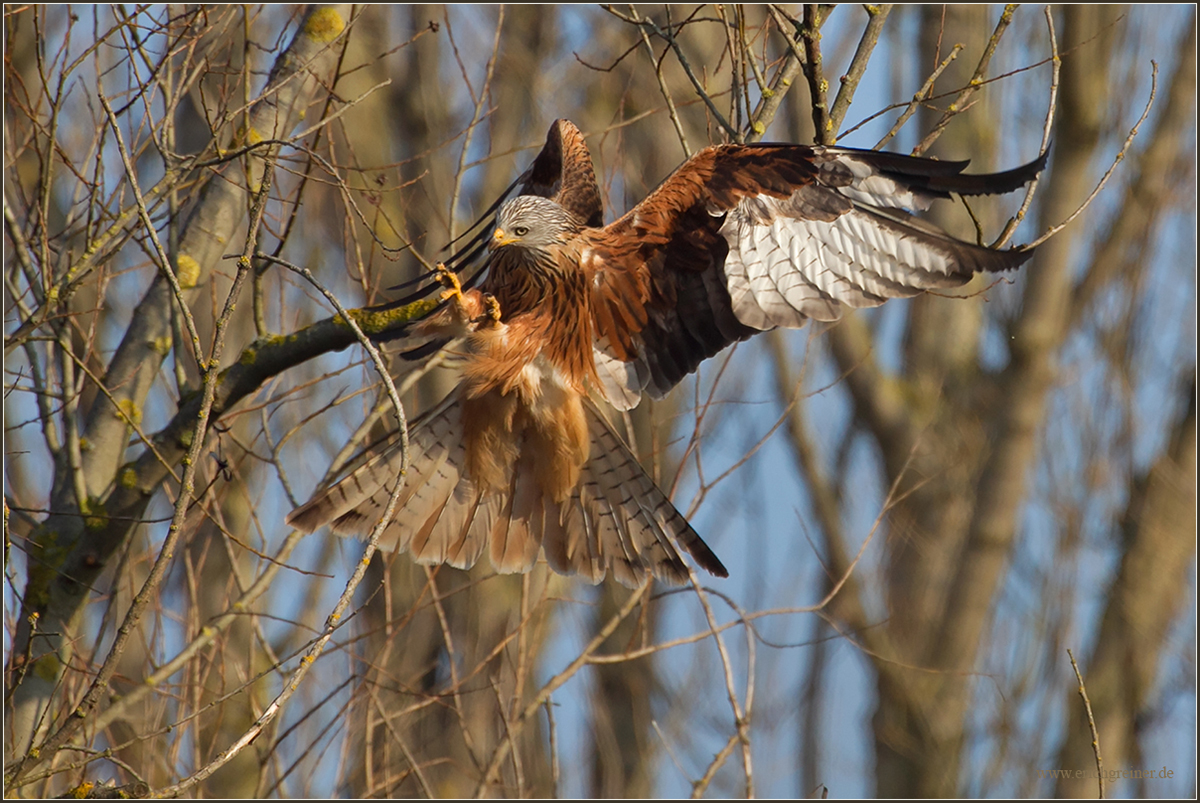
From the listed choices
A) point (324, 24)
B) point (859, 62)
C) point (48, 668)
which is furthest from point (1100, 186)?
point (48, 668)

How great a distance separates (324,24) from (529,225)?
1.09m

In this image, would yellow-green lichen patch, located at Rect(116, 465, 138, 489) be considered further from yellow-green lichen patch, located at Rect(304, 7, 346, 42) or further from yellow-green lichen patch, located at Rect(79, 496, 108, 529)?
yellow-green lichen patch, located at Rect(304, 7, 346, 42)

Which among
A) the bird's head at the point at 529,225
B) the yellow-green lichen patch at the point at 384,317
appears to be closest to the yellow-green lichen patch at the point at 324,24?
the bird's head at the point at 529,225

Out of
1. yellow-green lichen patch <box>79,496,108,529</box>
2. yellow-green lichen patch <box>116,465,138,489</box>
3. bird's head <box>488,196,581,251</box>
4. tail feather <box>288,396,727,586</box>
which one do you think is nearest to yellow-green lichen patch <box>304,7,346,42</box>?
bird's head <box>488,196,581,251</box>

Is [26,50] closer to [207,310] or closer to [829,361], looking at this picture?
[207,310]

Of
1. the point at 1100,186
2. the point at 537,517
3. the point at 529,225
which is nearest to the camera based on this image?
the point at 1100,186

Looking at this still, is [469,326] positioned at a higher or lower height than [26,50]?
lower

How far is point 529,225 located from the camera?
4.52 m

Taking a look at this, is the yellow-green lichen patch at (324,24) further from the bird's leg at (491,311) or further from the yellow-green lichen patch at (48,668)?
the yellow-green lichen patch at (48,668)

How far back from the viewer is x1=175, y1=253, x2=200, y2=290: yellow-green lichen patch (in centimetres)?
437

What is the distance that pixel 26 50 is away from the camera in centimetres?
734

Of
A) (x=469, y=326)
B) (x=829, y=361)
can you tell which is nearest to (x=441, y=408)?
(x=469, y=326)

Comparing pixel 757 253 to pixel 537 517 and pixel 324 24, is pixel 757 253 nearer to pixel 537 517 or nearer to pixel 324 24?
pixel 537 517

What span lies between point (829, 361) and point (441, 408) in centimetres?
579
